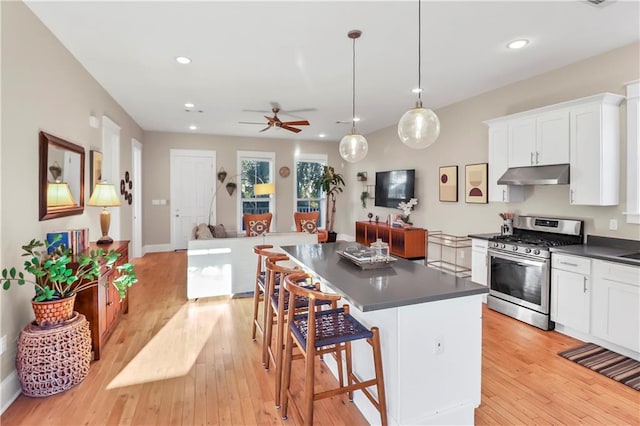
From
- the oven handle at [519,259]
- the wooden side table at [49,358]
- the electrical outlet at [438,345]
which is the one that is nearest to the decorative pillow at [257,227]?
the wooden side table at [49,358]

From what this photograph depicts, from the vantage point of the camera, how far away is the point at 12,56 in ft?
7.55

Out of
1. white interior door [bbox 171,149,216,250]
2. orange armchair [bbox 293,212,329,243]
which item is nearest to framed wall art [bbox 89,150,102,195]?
orange armchair [bbox 293,212,329,243]

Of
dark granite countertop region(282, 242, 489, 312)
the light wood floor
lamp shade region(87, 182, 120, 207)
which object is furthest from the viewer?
lamp shade region(87, 182, 120, 207)

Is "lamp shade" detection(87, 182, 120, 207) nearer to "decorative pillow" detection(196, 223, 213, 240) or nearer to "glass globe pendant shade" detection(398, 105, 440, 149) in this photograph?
"decorative pillow" detection(196, 223, 213, 240)

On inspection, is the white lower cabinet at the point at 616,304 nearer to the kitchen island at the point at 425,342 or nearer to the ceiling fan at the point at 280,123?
the kitchen island at the point at 425,342

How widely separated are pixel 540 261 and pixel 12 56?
4786 mm

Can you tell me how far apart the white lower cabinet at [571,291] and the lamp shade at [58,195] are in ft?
15.4

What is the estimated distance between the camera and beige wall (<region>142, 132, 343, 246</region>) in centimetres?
755

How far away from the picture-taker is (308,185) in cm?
889

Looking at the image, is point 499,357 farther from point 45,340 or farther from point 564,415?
point 45,340

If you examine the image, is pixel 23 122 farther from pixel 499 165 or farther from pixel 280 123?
pixel 499 165

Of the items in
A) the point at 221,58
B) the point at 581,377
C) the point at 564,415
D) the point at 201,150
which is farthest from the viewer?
the point at 201,150

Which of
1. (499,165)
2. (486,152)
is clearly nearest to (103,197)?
(499,165)

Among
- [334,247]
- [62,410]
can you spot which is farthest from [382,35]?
[62,410]
